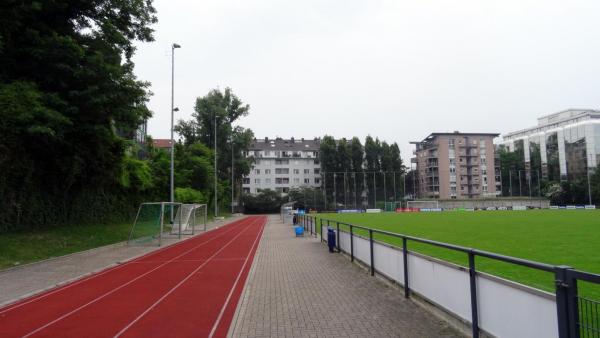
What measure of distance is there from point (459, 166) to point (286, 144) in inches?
1695

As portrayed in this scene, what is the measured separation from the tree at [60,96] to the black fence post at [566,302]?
50.8 ft

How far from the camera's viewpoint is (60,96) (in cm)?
1784

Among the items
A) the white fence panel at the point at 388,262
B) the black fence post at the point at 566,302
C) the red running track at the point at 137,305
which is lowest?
the red running track at the point at 137,305

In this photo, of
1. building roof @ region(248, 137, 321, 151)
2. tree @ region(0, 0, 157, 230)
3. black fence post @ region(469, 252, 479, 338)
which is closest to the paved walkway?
black fence post @ region(469, 252, 479, 338)

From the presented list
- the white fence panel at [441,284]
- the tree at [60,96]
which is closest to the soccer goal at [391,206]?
the tree at [60,96]

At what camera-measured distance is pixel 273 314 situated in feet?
24.1

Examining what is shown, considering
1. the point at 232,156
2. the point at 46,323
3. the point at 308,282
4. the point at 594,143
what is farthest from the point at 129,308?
the point at 594,143

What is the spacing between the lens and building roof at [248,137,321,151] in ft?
388

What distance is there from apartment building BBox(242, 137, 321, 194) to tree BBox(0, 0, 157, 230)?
89.3m

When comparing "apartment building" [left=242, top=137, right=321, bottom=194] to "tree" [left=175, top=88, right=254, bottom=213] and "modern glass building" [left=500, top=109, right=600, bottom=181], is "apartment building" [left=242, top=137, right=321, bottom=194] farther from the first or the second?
"modern glass building" [left=500, top=109, right=600, bottom=181]

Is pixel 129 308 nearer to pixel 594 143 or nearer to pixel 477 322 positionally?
pixel 477 322

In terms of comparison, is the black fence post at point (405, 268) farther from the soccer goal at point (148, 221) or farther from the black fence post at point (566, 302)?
the soccer goal at point (148, 221)

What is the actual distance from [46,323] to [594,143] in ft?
371

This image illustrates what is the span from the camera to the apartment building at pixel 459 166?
106m
